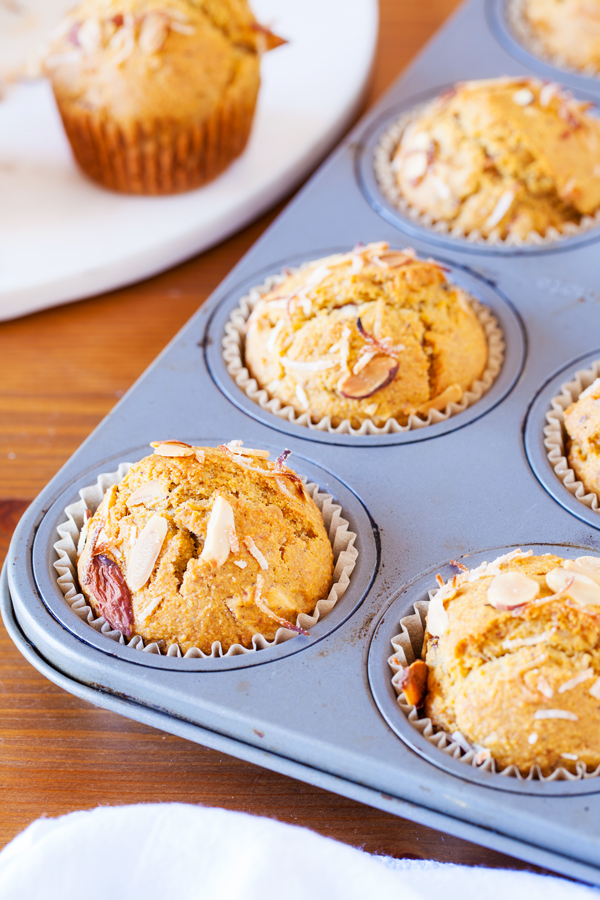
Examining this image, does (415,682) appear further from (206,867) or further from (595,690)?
(206,867)

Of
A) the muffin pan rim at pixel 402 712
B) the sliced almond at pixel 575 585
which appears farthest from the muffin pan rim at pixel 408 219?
the sliced almond at pixel 575 585

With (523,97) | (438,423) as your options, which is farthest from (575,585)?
(523,97)

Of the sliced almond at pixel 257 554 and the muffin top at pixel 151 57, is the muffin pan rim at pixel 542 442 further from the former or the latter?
the muffin top at pixel 151 57

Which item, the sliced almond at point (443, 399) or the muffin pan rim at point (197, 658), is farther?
the sliced almond at point (443, 399)

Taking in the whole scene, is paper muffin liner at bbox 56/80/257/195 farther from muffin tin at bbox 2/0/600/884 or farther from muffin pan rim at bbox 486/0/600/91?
muffin pan rim at bbox 486/0/600/91

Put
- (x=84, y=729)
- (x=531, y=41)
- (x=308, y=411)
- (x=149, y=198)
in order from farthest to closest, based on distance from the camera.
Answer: (x=531, y=41), (x=149, y=198), (x=308, y=411), (x=84, y=729)

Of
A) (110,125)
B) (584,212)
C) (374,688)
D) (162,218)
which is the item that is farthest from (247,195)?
(374,688)
